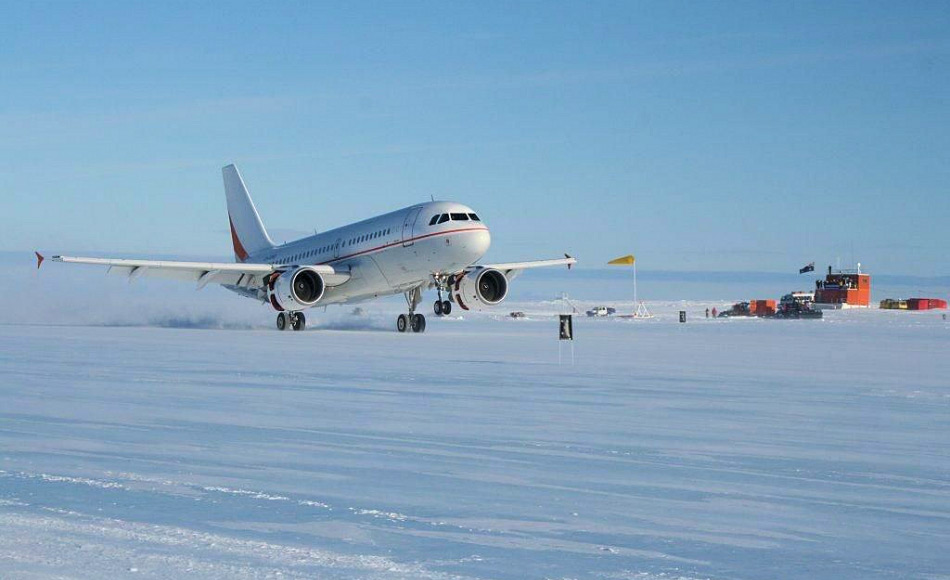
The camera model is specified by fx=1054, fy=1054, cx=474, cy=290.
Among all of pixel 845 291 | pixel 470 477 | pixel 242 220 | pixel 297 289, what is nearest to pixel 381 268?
pixel 297 289

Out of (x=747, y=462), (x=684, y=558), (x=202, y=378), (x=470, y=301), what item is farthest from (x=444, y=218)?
(x=684, y=558)

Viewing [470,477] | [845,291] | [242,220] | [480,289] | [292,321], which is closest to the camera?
[470,477]

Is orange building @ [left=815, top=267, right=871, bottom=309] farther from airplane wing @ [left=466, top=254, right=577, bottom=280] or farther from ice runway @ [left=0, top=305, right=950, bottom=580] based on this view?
ice runway @ [left=0, top=305, right=950, bottom=580]

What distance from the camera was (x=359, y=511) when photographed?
671 centimetres

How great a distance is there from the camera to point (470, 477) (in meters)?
8.04

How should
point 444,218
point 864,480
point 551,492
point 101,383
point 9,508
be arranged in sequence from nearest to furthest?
point 9,508 → point 551,492 → point 864,480 → point 101,383 → point 444,218

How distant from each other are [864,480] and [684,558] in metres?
3.13

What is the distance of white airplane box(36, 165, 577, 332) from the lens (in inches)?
1466

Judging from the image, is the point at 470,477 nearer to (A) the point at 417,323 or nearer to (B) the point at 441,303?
(B) the point at 441,303

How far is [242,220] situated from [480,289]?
2112cm

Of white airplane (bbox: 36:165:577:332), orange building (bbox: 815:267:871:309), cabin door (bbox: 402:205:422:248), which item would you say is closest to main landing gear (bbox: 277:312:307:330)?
white airplane (bbox: 36:165:577:332)

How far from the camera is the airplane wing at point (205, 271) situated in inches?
1612

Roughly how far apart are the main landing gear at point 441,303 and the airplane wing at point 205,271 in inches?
161

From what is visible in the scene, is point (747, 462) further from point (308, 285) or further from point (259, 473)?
point (308, 285)
